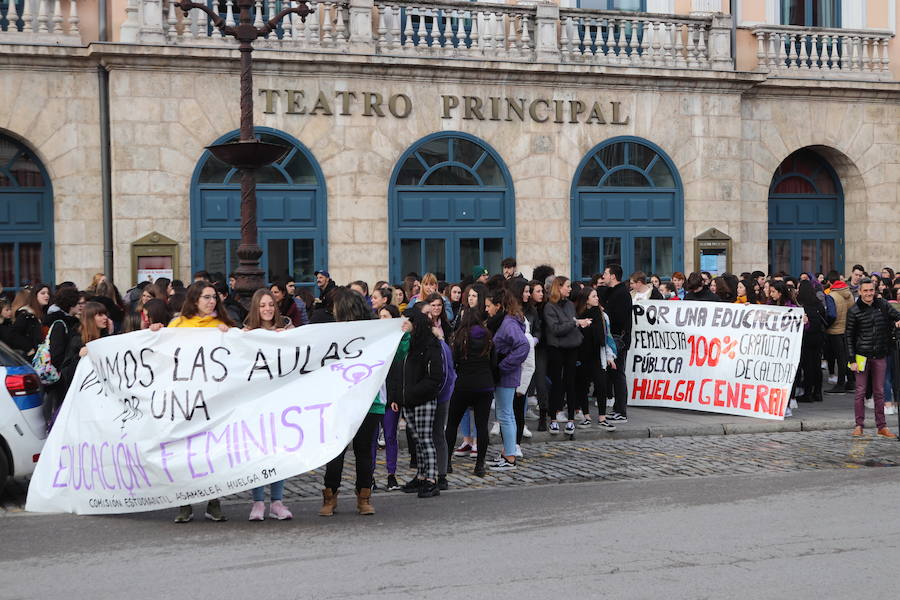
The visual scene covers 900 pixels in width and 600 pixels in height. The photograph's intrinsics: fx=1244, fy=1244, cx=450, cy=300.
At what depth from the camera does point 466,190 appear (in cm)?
2245

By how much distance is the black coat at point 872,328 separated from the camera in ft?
44.6

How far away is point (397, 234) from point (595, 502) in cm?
1260

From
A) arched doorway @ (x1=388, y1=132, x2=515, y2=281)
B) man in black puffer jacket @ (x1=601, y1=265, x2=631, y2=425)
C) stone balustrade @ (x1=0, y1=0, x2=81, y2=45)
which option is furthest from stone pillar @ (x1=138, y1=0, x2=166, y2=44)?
man in black puffer jacket @ (x1=601, y1=265, x2=631, y2=425)

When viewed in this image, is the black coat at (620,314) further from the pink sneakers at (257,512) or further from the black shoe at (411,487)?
the pink sneakers at (257,512)

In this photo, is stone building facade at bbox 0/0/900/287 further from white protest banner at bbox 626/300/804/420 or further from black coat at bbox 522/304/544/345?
black coat at bbox 522/304/544/345

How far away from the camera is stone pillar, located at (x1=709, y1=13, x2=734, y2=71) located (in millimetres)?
23750

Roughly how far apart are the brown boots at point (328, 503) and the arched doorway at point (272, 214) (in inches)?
454

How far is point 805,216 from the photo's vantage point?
26062 mm

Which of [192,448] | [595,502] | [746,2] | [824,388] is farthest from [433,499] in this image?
[746,2]

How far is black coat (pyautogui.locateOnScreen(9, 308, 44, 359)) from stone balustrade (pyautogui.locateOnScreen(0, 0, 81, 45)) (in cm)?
841

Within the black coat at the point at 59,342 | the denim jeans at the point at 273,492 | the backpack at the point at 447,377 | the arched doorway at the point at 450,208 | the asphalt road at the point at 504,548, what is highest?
the arched doorway at the point at 450,208

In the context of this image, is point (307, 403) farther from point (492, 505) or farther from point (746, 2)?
point (746, 2)

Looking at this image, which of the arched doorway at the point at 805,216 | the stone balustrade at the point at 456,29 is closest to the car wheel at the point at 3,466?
the stone balustrade at the point at 456,29

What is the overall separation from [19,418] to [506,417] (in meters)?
4.44
